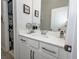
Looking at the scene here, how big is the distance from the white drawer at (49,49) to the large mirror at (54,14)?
0.65 m

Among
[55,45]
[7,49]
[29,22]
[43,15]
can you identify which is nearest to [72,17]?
[55,45]

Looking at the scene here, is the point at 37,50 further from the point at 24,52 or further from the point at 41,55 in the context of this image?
the point at 24,52

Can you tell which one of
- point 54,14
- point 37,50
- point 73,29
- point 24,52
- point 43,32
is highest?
point 54,14

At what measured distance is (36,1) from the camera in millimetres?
2771

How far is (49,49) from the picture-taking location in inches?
61.1

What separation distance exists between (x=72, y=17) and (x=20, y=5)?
6.36 ft

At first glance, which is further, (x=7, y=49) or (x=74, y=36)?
(x=7, y=49)

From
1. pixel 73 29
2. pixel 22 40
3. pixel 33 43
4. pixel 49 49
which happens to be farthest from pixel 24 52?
pixel 73 29

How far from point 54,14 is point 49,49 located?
0.98 meters

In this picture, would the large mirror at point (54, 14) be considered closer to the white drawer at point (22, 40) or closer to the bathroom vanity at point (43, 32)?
the bathroom vanity at point (43, 32)

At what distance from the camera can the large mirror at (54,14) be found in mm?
2038

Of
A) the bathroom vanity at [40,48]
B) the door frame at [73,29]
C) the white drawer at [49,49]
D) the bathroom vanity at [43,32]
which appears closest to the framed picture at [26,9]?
the bathroom vanity at [43,32]

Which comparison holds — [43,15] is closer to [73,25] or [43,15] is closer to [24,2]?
[24,2]

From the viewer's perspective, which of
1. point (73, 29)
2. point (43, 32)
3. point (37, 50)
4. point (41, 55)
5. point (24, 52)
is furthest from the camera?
point (43, 32)
